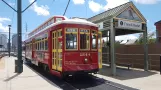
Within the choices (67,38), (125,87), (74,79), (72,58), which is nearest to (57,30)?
(67,38)

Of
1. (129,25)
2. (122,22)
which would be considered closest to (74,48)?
(122,22)

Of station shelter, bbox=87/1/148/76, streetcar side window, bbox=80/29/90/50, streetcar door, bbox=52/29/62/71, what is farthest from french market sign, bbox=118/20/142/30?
streetcar door, bbox=52/29/62/71

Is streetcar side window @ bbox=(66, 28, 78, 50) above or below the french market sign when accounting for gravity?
below

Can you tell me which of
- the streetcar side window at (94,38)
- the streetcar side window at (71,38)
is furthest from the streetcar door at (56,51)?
the streetcar side window at (94,38)

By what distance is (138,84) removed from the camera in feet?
37.7

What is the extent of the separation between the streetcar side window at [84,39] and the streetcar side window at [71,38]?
32 centimetres

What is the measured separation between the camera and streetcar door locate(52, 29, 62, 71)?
12039 millimetres

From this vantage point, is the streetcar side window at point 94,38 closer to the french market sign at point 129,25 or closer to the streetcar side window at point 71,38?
the streetcar side window at point 71,38

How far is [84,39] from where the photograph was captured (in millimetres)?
12266

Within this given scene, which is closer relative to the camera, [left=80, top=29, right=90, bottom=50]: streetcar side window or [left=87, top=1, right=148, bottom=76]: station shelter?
[left=80, top=29, right=90, bottom=50]: streetcar side window

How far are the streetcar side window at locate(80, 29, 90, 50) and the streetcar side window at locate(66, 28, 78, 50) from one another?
0.32m

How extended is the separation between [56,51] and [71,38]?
1.20 m

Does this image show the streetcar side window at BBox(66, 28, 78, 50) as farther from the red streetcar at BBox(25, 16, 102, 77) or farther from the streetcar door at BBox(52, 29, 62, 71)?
the streetcar door at BBox(52, 29, 62, 71)

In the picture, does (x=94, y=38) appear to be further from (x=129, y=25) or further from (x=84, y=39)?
(x=129, y=25)
